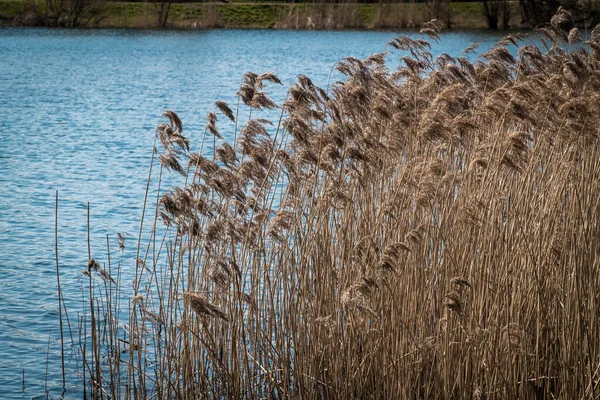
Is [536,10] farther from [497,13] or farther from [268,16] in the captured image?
[268,16]

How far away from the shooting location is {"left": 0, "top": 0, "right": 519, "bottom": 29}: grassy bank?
4222 cm

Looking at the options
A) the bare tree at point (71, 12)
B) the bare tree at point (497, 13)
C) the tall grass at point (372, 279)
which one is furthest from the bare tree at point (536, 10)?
the tall grass at point (372, 279)

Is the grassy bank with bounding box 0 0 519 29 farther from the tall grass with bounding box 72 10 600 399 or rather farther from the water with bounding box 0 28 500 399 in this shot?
the tall grass with bounding box 72 10 600 399

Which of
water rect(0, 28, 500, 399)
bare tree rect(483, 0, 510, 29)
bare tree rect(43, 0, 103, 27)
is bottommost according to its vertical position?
water rect(0, 28, 500, 399)

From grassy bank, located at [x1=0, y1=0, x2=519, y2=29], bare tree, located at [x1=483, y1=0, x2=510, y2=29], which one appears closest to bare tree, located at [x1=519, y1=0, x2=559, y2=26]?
bare tree, located at [x1=483, y1=0, x2=510, y2=29]

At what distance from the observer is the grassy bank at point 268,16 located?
139 ft

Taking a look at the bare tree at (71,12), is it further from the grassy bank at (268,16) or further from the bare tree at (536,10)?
the bare tree at (536,10)

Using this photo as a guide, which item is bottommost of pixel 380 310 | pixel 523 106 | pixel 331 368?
pixel 331 368

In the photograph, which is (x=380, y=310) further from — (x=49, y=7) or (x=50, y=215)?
(x=49, y=7)

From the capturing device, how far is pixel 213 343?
176 inches

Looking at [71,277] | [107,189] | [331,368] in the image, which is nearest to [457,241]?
[331,368]

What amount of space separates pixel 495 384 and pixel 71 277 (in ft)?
16.0

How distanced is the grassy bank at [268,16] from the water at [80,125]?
8.48 feet

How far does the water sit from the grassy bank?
258 cm
